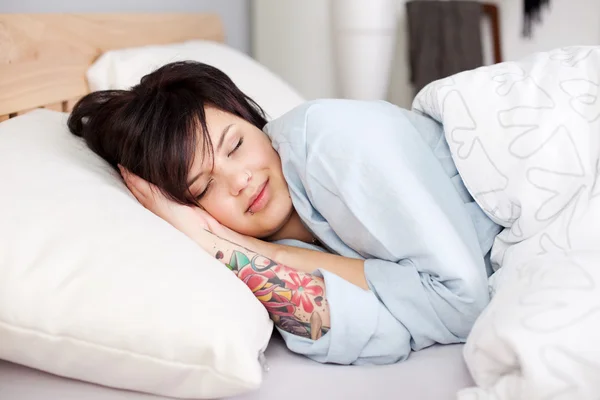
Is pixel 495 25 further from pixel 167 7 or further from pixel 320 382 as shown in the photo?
pixel 320 382

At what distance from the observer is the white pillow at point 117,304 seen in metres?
0.67

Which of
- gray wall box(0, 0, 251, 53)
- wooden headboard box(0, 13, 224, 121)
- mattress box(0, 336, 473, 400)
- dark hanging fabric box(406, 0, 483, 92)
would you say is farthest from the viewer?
dark hanging fabric box(406, 0, 483, 92)

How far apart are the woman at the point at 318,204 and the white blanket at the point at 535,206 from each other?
53mm

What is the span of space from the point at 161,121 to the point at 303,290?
14.9 inches

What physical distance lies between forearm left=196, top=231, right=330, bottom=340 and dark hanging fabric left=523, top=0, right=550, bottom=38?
2.13 m

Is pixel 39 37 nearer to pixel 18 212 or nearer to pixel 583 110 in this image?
pixel 18 212

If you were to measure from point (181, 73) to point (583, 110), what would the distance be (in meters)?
0.66

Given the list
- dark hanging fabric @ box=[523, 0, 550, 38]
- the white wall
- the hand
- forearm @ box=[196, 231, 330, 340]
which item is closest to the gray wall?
the white wall

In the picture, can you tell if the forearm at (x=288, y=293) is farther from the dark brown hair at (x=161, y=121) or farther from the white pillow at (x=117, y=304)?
the dark brown hair at (x=161, y=121)

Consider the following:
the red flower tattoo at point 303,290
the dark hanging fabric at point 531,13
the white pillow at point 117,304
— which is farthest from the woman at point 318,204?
the dark hanging fabric at point 531,13

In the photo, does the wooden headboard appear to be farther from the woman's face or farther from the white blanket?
the white blanket

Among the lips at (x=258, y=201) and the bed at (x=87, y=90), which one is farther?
the lips at (x=258, y=201)

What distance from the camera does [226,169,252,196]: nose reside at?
1.02 metres

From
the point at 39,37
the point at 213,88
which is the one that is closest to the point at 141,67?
the point at 39,37
